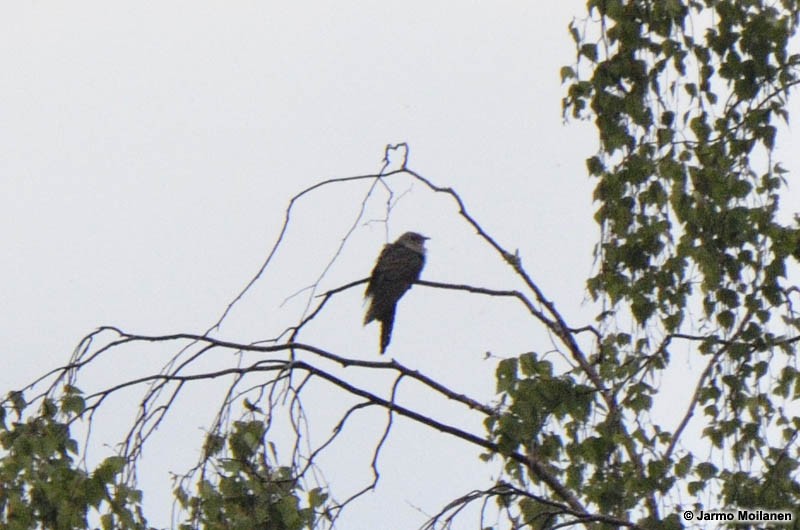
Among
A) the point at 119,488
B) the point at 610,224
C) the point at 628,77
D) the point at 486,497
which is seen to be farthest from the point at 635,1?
the point at 119,488

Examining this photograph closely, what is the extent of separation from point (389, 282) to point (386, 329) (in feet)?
0.82

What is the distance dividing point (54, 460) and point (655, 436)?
2096 mm

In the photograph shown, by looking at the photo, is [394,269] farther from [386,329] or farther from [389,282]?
[386,329]

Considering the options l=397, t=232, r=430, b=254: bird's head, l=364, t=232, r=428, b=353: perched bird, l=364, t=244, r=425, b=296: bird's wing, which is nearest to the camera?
l=364, t=232, r=428, b=353: perched bird

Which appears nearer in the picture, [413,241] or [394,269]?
[394,269]

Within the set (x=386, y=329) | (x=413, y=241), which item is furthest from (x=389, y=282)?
(x=413, y=241)

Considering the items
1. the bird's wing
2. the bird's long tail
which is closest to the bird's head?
the bird's wing

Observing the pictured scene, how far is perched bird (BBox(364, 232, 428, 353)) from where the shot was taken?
884cm

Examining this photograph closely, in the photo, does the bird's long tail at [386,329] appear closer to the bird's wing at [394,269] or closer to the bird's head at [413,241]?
the bird's wing at [394,269]

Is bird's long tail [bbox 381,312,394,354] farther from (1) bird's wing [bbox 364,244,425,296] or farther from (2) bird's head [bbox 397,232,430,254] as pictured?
(2) bird's head [bbox 397,232,430,254]

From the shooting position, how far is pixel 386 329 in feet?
30.1

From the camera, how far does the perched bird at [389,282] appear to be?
29.0ft

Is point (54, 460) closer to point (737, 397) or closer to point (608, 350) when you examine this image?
point (608, 350)

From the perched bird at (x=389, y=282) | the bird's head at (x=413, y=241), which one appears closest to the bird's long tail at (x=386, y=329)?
the perched bird at (x=389, y=282)
